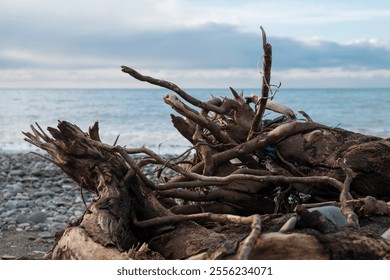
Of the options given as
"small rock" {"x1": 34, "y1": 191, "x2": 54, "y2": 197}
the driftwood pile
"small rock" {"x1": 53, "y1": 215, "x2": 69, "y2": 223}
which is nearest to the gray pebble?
"small rock" {"x1": 34, "y1": 191, "x2": 54, "y2": 197}

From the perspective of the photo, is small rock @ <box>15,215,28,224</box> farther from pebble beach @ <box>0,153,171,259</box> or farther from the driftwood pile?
the driftwood pile

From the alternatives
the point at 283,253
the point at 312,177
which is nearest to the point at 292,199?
the point at 312,177

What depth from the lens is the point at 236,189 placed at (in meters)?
3.92

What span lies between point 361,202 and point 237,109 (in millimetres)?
1106

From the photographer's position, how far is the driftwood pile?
2.64 metres

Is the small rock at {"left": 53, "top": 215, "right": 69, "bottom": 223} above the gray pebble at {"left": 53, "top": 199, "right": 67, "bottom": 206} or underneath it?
above

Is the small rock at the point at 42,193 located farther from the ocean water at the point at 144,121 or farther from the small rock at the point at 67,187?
the ocean water at the point at 144,121

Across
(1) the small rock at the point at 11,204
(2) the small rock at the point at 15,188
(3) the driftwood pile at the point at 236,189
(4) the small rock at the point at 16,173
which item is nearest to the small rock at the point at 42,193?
(2) the small rock at the point at 15,188

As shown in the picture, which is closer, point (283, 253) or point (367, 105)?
point (283, 253)

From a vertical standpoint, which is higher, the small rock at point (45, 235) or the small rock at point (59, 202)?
the small rock at point (45, 235)

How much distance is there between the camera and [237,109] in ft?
13.6

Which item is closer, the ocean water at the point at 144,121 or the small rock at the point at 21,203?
the small rock at the point at 21,203

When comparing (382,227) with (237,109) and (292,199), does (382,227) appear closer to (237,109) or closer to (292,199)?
(292,199)

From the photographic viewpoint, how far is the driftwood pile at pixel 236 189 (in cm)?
264
